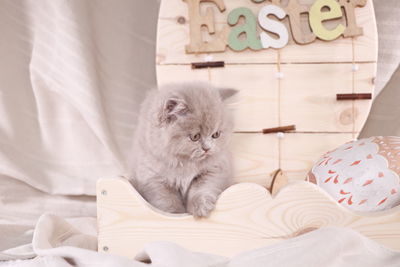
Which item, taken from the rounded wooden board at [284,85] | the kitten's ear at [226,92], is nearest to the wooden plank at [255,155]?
the rounded wooden board at [284,85]

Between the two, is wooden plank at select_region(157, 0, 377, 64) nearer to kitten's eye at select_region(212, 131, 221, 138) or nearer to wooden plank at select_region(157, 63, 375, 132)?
wooden plank at select_region(157, 63, 375, 132)

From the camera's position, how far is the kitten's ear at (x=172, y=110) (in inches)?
44.9

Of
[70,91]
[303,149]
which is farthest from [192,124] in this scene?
[70,91]

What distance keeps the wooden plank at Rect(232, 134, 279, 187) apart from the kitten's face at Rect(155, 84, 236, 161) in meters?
0.24

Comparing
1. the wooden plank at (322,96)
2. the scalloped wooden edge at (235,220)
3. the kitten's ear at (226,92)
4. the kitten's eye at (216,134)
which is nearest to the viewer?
the scalloped wooden edge at (235,220)

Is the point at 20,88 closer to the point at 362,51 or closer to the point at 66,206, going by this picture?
the point at 66,206

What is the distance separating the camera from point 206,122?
3.88 feet

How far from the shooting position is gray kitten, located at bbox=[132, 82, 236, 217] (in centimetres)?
116

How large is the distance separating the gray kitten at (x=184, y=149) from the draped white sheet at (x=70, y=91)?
18.2 inches

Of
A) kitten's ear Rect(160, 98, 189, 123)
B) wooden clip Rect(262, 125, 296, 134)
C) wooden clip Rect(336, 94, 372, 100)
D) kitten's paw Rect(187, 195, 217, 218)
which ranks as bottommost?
kitten's paw Rect(187, 195, 217, 218)

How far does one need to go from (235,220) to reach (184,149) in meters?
0.21

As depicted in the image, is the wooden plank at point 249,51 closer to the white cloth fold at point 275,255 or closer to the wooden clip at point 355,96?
the wooden clip at point 355,96

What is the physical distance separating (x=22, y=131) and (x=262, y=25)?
0.92 m

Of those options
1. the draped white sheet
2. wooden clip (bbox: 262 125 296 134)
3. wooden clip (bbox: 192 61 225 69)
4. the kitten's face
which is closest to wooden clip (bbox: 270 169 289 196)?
wooden clip (bbox: 262 125 296 134)
